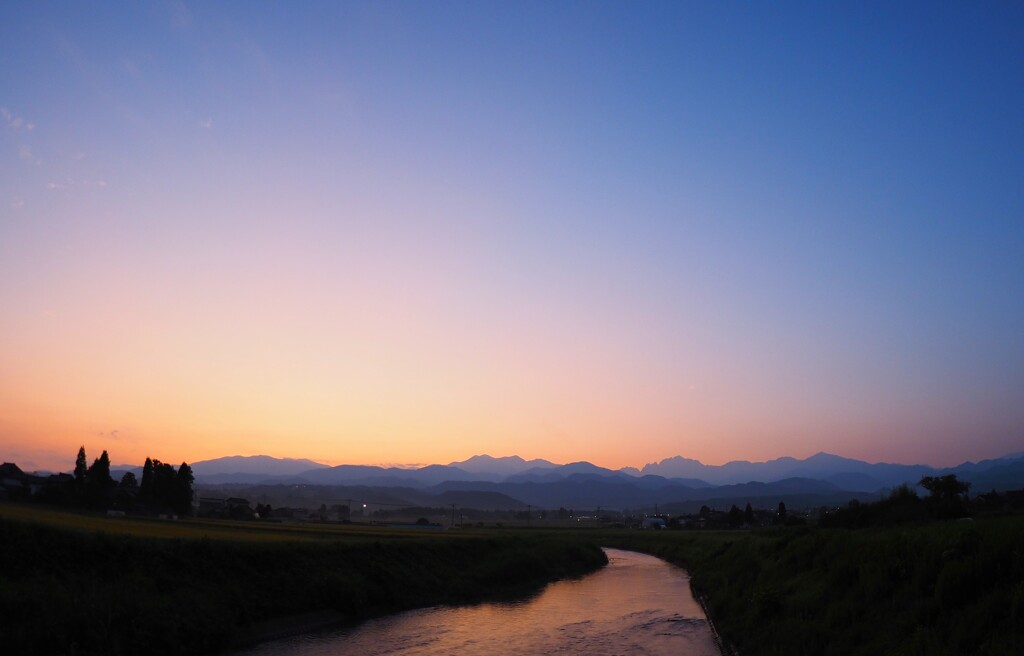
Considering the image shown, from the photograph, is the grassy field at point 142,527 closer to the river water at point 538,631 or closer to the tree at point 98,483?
the river water at point 538,631

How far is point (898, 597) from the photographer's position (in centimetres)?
1319

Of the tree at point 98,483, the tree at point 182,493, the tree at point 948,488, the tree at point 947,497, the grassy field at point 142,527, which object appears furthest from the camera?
the tree at point 182,493

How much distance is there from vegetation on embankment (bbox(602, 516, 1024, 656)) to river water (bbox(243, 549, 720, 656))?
3.13 meters

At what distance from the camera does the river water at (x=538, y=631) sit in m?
21.2

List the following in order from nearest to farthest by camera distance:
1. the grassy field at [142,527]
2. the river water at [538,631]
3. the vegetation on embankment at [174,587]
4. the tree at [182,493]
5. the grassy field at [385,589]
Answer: the grassy field at [385,589], the vegetation on embankment at [174,587], the river water at [538,631], the grassy field at [142,527], the tree at [182,493]

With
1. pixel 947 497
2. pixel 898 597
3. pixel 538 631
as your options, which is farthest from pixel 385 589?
pixel 947 497

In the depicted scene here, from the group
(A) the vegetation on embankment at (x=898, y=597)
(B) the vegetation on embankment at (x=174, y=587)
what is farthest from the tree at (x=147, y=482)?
(A) the vegetation on embankment at (x=898, y=597)

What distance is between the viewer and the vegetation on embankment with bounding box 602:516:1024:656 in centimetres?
1070

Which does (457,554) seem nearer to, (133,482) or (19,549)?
(19,549)

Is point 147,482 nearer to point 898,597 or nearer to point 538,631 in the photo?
point 538,631

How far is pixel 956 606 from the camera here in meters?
11.6

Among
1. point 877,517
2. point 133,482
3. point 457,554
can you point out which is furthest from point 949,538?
point 133,482

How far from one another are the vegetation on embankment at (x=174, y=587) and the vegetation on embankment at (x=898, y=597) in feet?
48.1

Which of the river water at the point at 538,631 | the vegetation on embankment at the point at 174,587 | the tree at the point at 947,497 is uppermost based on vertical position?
the tree at the point at 947,497
